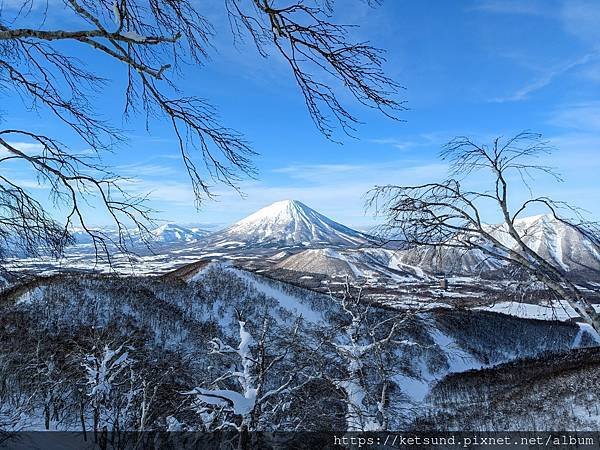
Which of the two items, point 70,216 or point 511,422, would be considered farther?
point 511,422

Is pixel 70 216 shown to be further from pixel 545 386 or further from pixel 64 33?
pixel 545 386

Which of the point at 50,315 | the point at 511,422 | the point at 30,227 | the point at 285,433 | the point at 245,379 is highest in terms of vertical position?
the point at 30,227

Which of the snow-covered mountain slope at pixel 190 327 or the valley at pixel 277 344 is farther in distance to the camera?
the snow-covered mountain slope at pixel 190 327

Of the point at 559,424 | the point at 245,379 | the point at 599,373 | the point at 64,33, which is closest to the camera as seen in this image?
the point at 64,33

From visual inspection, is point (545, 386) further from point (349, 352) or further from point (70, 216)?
point (70, 216)

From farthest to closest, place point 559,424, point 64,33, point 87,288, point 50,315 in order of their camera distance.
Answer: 1. point 87,288
2. point 50,315
3. point 559,424
4. point 64,33

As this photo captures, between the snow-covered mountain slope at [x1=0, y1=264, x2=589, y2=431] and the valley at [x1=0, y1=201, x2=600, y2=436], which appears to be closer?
the valley at [x1=0, y1=201, x2=600, y2=436]

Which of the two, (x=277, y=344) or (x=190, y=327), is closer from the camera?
(x=277, y=344)

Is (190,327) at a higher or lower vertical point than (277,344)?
lower

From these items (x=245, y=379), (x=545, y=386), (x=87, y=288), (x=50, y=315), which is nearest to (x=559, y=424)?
(x=545, y=386)

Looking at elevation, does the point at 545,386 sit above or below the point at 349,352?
below
